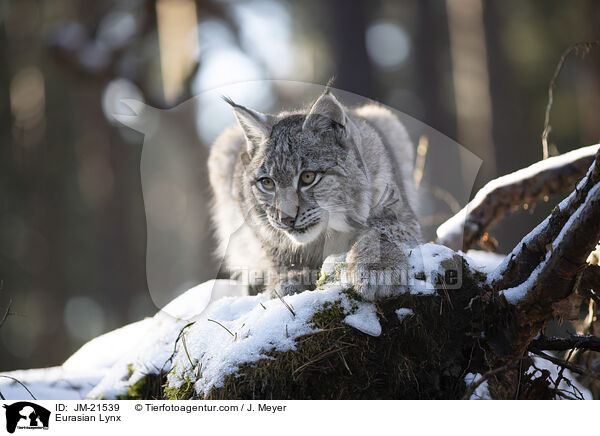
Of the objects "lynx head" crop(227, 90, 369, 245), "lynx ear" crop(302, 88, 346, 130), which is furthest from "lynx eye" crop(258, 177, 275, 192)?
"lynx ear" crop(302, 88, 346, 130)

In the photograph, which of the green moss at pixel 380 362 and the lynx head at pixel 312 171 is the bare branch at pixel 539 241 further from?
the lynx head at pixel 312 171

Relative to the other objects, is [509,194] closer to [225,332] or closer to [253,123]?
[253,123]

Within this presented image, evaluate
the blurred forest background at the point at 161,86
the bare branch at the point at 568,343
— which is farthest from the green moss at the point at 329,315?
the blurred forest background at the point at 161,86

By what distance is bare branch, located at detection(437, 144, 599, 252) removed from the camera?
2590 millimetres

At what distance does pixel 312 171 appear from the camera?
2.00m

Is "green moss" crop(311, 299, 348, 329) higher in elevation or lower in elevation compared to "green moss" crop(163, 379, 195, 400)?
higher

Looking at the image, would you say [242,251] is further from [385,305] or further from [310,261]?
[385,305]

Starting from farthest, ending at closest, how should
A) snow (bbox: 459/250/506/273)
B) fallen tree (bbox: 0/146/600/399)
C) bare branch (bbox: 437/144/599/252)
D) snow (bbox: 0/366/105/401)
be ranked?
bare branch (bbox: 437/144/599/252) → snow (bbox: 0/366/105/401) → snow (bbox: 459/250/506/273) → fallen tree (bbox: 0/146/600/399)

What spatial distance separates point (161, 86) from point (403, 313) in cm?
303

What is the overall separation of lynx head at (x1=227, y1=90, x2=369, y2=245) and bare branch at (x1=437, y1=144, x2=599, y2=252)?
39.5 inches

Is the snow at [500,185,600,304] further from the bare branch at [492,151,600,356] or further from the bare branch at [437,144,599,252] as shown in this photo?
the bare branch at [437,144,599,252]

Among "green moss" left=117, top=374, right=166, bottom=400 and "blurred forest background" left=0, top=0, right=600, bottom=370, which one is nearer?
"green moss" left=117, top=374, right=166, bottom=400

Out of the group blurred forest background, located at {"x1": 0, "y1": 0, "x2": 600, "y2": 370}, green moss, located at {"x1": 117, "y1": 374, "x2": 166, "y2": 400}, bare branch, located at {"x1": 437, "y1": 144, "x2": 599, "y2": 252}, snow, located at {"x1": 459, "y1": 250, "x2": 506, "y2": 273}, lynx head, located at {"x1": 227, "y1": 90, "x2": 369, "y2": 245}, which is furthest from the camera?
blurred forest background, located at {"x1": 0, "y1": 0, "x2": 600, "y2": 370}

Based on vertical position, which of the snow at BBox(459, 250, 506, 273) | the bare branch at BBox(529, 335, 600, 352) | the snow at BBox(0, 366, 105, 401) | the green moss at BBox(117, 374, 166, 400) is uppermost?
the snow at BBox(459, 250, 506, 273)
